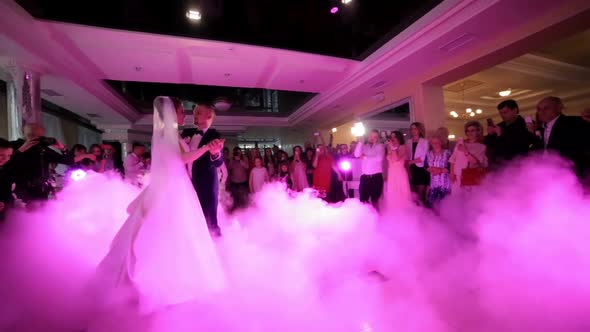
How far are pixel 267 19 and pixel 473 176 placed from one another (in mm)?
4157

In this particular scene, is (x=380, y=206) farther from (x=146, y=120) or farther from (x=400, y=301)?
(x=146, y=120)

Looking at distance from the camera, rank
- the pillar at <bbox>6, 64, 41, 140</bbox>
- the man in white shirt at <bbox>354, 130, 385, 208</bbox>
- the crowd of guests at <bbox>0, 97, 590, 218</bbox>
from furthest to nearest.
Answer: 1. the man in white shirt at <bbox>354, 130, 385, 208</bbox>
2. the pillar at <bbox>6, 64, 41, 140</bbox>
3. the crowd of guests at <bbox>0, 97, 590, 218</bbox>

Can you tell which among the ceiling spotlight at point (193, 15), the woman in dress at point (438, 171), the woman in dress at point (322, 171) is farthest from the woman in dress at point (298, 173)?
the ceiling spotlight at point (193, 15)

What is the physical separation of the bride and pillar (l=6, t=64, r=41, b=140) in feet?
14.8

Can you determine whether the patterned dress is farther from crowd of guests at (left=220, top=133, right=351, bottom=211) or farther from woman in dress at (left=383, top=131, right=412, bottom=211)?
crowd of guests at (left=220, top=133, right=351, bottom=211)

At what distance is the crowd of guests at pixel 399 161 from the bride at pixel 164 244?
1.68 m

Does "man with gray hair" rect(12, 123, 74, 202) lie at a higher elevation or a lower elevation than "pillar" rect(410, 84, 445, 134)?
lower

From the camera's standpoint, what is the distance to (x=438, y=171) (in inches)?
157

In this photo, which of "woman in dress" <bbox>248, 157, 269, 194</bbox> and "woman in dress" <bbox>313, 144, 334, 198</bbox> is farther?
"woman in dress" <bbox>248, 157, 269, 194</bbox>

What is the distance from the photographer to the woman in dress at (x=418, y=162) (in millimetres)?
4508

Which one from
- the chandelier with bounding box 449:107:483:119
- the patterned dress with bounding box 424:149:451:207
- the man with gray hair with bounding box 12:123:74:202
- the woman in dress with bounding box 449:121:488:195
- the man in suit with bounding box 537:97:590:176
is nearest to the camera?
the man in suit with bounding box 537:97:590:176

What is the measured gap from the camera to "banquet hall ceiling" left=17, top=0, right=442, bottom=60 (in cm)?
394


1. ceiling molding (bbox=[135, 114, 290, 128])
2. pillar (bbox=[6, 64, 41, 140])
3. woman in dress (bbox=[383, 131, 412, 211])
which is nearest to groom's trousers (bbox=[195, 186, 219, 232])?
woman in dress (bbox=[383, 131, 412, 211])

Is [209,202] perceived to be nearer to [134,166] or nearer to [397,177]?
[397,177]
